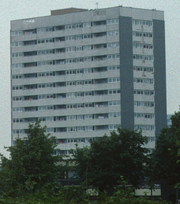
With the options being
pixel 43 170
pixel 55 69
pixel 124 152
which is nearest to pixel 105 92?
pixel 55 69

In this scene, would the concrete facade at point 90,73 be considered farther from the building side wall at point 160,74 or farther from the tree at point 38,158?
the tree at point 38,158

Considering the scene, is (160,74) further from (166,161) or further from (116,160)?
(166,161)

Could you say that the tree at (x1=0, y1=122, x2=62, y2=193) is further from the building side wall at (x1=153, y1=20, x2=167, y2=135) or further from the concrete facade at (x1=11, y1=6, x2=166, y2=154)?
the building side wall at (x1=153, y1=20, x2=167, y2=135)

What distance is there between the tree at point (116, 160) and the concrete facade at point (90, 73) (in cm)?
5217

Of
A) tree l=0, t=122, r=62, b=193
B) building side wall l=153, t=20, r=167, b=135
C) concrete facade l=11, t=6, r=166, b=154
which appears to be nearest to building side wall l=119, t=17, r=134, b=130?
concrete facade l=11, t=6, r=166, b=154

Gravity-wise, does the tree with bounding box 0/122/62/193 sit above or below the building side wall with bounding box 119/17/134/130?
below

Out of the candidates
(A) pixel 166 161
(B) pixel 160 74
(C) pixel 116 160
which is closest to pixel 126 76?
(B) pixel 160 74

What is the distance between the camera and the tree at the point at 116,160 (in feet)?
224

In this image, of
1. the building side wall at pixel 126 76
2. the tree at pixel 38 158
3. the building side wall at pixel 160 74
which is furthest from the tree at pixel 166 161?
the building side wall at pixel 160 74

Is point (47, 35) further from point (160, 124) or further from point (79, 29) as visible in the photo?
point (160, 124)

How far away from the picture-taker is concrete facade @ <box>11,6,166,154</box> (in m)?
126

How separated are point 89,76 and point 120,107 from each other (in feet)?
36.0

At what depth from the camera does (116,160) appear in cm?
6894

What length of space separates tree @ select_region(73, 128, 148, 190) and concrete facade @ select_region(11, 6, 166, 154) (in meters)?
52.2
